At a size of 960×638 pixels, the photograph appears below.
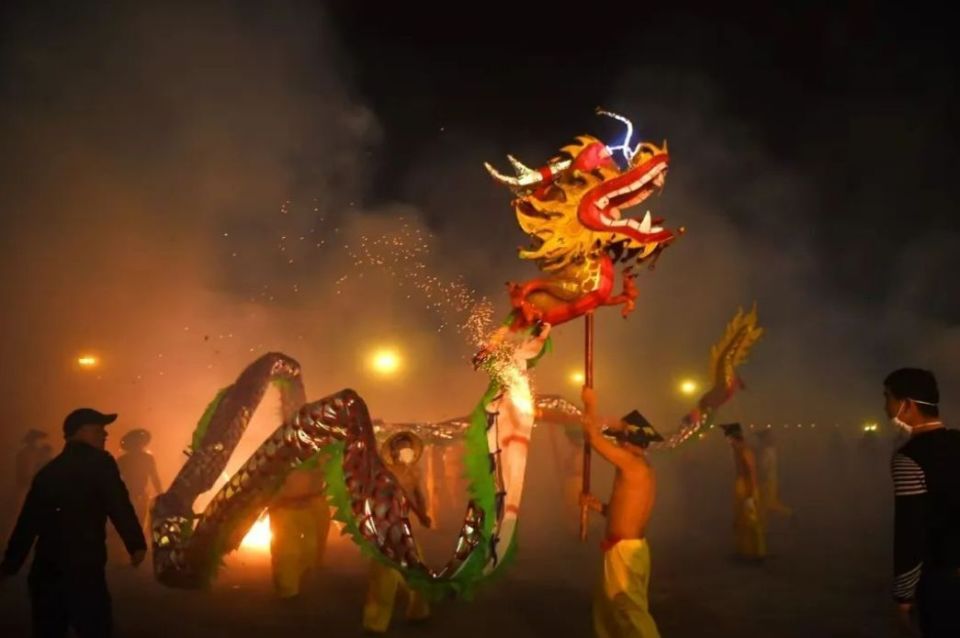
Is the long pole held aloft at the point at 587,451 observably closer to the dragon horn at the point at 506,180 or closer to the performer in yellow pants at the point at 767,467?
the dragon horn at the point at 506,180

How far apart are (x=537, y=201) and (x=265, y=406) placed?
897 centimetres

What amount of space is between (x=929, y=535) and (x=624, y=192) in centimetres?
312

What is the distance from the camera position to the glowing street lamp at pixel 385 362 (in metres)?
21.1

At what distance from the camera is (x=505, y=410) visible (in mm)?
5602

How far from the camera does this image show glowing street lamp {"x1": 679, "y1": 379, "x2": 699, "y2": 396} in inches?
954

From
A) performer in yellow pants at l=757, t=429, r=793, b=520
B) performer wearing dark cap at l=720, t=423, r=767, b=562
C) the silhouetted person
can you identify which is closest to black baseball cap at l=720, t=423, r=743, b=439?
performer wearing dark cap at l=720, t=423, r=767, b=562

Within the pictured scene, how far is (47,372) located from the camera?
17109 millimetres

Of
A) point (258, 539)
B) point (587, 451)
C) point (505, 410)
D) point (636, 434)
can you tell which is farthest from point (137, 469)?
point (636, 434)

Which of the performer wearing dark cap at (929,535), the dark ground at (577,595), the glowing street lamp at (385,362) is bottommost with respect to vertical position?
the dark ground at (577,595)

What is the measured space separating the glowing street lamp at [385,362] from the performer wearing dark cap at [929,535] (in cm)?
1826

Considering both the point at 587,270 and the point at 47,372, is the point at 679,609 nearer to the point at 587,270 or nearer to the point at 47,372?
the point at 587,270

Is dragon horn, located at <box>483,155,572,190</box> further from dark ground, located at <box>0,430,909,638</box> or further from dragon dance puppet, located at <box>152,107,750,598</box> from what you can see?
dark ground, located at <box>0,430,909,638</box>

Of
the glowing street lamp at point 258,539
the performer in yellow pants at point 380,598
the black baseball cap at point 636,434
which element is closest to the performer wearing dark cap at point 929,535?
the black baseball cap at point 636,434

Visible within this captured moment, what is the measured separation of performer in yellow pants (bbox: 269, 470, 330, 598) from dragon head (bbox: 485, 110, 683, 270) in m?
3.45
